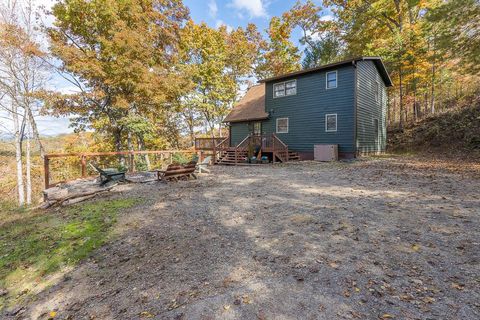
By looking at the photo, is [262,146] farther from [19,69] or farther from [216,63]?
[19,69]

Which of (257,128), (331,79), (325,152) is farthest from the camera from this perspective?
(257,128)

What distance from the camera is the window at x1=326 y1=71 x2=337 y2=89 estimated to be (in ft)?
45.2

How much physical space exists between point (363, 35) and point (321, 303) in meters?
25.9

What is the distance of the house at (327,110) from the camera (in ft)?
43.6

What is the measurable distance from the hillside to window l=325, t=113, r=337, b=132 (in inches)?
243

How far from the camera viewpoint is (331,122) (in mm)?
14047

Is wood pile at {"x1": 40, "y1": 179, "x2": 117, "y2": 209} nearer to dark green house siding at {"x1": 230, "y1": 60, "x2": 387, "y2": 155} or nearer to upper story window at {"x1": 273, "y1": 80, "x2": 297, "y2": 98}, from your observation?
dark green house siding at {"x1": 230, "y1": 60, "x2": 387, "y2": 155}

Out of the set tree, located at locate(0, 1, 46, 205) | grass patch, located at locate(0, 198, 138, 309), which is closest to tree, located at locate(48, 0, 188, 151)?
tree, located at locate(0, 1, 46, 205)

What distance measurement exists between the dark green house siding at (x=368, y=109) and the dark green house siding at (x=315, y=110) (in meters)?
0.65

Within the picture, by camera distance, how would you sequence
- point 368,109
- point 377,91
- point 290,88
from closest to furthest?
1. point 368,109
2. point 377,91
3. point 290,88

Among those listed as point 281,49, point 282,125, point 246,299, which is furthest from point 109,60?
point 281,49

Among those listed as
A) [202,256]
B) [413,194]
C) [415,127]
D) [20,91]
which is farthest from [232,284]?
[415,127]

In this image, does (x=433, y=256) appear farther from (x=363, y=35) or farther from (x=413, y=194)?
(x=363, y=35)

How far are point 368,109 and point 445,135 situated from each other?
5.21 meters
